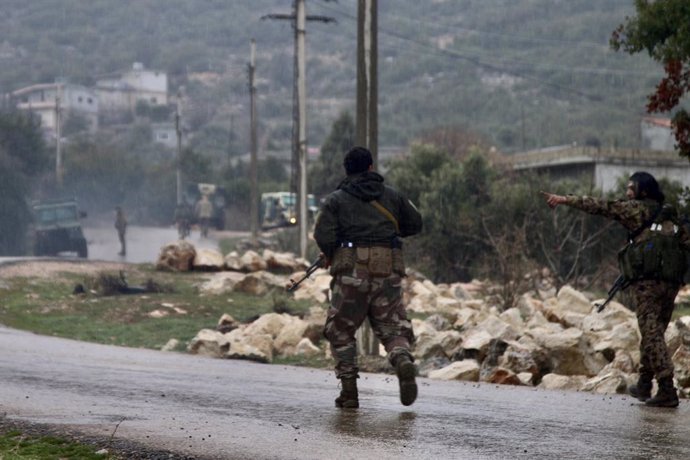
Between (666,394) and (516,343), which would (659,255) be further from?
(516,343)

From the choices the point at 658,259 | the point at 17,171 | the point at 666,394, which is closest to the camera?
the point at 658,259

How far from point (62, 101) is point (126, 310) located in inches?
5613

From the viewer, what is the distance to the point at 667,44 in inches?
531

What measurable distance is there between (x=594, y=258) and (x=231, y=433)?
2801 centimetres

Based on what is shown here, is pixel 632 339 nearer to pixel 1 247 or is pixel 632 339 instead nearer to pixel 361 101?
pixel 361 101

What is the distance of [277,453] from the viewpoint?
7488 mm

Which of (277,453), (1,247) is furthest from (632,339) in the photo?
(1,247)

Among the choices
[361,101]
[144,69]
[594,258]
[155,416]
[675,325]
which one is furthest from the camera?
[144,69]

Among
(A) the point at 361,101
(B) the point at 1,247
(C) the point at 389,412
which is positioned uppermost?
(A) the point at 361,101

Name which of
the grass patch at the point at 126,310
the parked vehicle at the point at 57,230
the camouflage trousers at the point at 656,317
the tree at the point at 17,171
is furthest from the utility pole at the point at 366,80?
the tree at the point at 17,171

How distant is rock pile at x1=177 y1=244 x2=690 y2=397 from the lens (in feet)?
48.4

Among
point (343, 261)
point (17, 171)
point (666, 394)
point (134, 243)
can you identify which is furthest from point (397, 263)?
point (17, 171)

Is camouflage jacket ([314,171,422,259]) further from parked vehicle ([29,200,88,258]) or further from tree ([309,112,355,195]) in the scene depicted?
tree ([309,112,355,195])

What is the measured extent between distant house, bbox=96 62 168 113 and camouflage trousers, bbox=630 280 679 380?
553 ft
